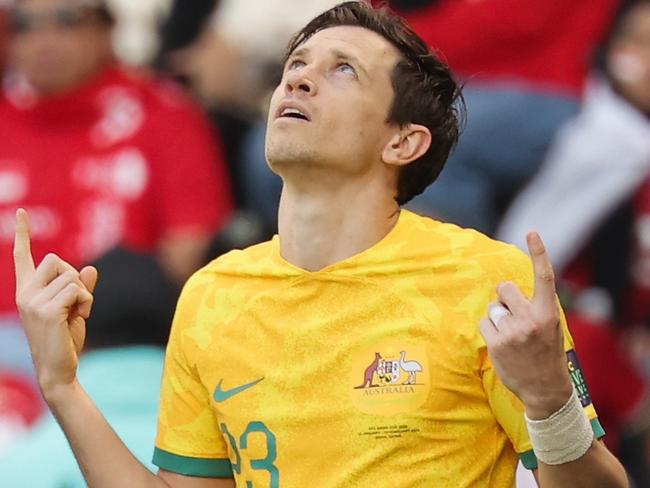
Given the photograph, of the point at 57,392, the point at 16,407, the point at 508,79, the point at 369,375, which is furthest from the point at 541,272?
the point at 508,79

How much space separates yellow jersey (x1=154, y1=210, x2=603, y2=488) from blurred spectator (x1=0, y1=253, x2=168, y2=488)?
1007 mm

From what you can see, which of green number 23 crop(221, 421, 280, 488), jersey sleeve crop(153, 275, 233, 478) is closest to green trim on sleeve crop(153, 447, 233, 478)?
jersey sleeve crop(153, 275, 233, 478)

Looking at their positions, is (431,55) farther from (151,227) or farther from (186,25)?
(186,25)

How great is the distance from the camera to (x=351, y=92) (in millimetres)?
3518

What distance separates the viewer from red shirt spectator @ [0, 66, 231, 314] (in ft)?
20.1

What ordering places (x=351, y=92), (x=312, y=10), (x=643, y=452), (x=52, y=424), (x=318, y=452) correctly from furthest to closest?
(x=312, y=10), (x=643, y=452), (x=52, y=424), (x=351, y=92), (x=318, y=452)

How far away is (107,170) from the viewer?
6230 mm

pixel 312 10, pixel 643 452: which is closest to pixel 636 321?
pixel 643 452

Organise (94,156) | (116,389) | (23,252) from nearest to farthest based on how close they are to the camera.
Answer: (23,252) → (116,389) → (94,156)

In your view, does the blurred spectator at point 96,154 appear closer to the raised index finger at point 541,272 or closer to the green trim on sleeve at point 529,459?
the green trim on sleeve at point 529,459

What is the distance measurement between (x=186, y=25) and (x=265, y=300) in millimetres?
3426

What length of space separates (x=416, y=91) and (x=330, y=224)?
346mm

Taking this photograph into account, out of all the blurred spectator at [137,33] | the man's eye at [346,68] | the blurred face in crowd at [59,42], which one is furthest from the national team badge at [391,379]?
the blurred spectator at [137,33]

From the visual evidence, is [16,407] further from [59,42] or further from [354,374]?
[354,374]
